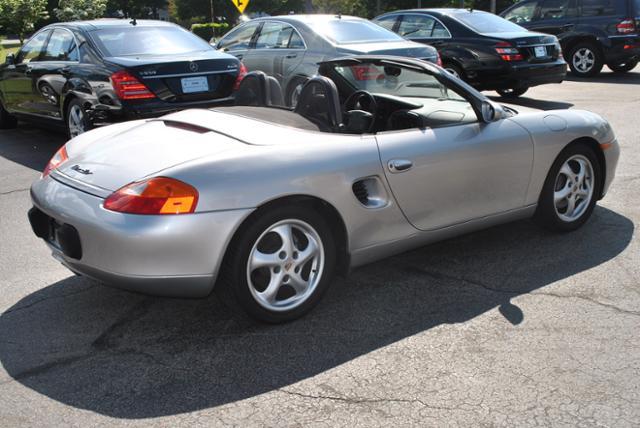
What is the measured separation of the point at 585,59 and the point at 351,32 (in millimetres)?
7329

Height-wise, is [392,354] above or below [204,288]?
below

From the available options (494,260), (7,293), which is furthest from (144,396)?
(494,260)

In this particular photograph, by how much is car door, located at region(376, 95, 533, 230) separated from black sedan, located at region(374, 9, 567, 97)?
6722mm

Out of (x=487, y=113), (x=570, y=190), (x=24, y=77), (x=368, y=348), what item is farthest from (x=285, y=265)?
(x=24, y=77)

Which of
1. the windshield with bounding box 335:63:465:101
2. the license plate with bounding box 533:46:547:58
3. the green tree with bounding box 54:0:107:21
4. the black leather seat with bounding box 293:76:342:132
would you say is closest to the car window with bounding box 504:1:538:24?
the license plate with bounding box 533:46:547:58

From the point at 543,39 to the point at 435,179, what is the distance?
794 cm

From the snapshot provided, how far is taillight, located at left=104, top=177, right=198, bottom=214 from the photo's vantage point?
330 cm

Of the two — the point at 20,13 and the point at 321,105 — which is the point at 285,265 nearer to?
the point at 321,105

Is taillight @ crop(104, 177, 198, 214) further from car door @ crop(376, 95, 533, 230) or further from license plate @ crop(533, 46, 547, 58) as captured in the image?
license plate @ crop(533, 46, 547, 58)

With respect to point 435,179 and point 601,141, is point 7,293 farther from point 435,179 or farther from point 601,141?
point 601,141

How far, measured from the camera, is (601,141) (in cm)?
505

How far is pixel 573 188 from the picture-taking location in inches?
197

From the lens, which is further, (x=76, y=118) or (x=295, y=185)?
(x=76, y=118)

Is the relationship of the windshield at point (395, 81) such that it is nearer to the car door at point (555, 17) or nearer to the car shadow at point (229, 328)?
the car shadow at point (229, 328)
